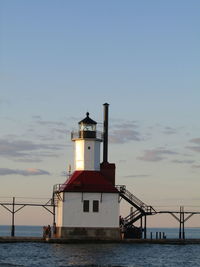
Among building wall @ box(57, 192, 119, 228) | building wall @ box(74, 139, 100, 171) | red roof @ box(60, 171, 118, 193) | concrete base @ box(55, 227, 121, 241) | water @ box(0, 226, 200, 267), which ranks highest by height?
building wall @ box(74, 139, 100, 171)

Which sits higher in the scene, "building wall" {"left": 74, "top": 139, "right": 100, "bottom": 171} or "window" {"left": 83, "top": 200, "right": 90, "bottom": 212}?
"building wall" {"left": 74, "top": 139, "right": 100, "bottom": 171}

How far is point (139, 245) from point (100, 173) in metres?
7.63

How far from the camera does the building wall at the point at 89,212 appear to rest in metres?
59.9

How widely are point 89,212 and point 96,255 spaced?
32.7 feet

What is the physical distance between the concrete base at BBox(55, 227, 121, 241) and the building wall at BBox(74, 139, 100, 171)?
593 cm

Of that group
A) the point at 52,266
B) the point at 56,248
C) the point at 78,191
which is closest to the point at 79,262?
the point at 52,266

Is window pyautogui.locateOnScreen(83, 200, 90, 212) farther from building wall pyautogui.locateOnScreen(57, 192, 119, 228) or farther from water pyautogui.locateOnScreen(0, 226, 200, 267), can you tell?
water pyautogui.locateOnScreen(0, 226, 200, 267)

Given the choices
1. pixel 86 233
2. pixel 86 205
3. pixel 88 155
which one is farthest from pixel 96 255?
pixel 88 155

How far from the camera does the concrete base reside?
59.8 metres

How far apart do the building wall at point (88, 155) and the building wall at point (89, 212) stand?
3.46 meters

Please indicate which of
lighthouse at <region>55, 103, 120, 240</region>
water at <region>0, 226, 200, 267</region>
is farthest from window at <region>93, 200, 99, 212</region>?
water at <region>0, 226, 200, 267</region>

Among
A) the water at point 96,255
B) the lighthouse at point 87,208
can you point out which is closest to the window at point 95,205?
the lighthouse at point 87,208

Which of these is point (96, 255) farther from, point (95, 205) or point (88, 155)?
point (88, 155)

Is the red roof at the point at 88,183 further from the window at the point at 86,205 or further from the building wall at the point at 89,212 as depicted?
the window at the point at 86,205
